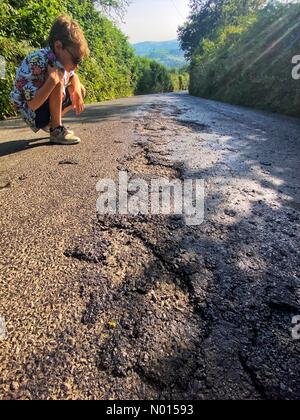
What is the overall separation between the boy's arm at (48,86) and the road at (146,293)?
2.40 feet

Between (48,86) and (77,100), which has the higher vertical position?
(48,86)

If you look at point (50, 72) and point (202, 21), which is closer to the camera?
point (50, 72)

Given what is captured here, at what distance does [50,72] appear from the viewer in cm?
249

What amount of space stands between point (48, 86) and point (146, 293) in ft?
6.80

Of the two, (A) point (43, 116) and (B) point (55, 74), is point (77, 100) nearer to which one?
(A) point (43, 116)

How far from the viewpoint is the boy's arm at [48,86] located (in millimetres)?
2484

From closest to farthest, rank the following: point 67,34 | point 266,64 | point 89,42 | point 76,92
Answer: point 67,34, point 76,92, point 266,64, point 89,42

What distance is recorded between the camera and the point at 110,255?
1.31 meters

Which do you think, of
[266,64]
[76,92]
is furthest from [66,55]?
[266,64]

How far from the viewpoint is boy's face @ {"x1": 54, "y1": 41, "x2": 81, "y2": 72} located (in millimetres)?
2459

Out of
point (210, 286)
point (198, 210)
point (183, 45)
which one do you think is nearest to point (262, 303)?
point (210, 286)

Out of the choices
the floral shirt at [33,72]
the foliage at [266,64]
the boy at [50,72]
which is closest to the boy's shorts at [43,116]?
the boy at [50,72]

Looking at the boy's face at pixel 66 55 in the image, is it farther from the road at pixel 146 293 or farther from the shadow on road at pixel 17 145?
the road at pixel 146 293

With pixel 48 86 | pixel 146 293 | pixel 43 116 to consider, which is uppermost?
pixel 48 86
